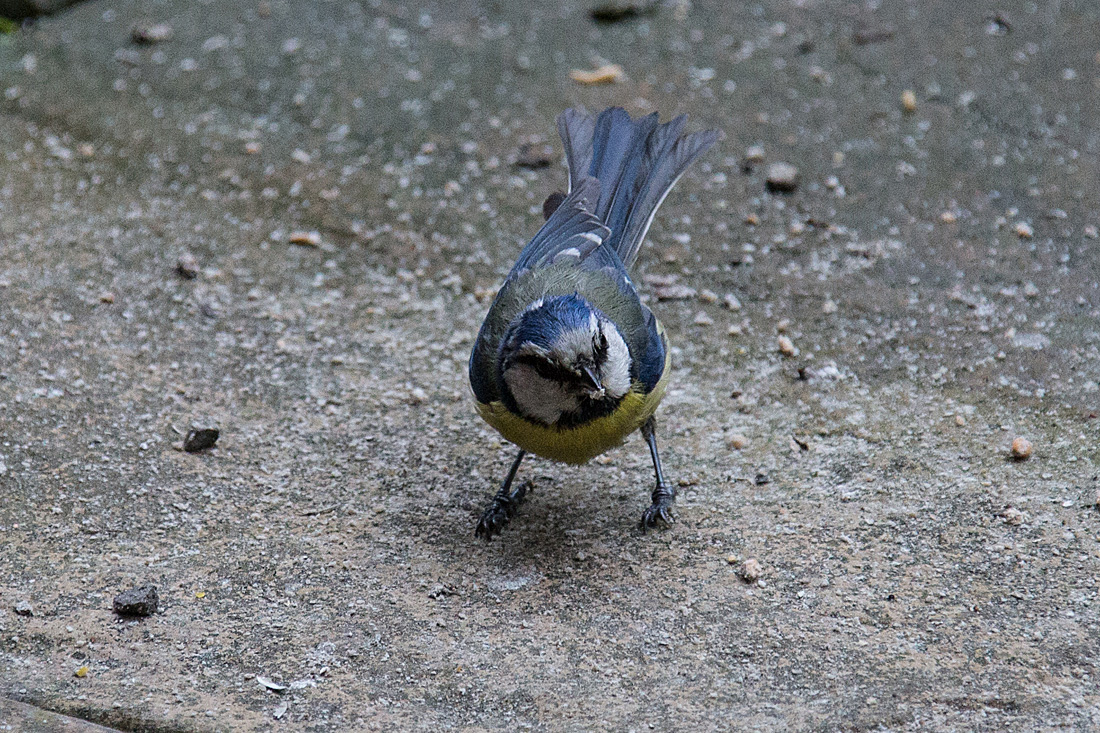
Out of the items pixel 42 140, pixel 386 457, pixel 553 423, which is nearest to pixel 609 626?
pixel 553 423

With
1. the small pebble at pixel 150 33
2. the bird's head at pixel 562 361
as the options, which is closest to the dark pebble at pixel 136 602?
the bird's head at pixel 562 361

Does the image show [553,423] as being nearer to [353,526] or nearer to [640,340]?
[640,340]

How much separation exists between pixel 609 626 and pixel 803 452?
103 cm

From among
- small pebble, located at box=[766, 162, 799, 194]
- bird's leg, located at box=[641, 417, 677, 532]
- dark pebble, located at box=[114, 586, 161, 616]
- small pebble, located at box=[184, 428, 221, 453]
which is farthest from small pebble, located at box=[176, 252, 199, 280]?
small pebble, located at box=[766, 162, 799, 194]

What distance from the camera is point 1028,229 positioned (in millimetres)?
4559

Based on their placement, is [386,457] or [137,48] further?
[137,48]

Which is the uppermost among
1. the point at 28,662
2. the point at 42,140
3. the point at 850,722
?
the point at 850,722

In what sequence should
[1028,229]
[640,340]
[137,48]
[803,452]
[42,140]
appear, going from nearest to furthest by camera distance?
[640,340] → [803,452] → [1028,229] → [42,140] → [137,48]

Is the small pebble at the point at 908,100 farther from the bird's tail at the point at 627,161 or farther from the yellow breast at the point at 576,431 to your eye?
the yellow breast at the point at 576,431

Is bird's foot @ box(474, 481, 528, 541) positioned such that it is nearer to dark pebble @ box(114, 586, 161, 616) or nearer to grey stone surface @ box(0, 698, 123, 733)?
dark pebble @ box(114, 586, 161, 616)

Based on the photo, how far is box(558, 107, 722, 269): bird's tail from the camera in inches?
155

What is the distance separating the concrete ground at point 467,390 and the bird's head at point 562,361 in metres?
0.52

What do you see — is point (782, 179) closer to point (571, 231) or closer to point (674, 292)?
point (674, 292)

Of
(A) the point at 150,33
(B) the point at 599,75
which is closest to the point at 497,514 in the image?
(B) the point at 599,75
